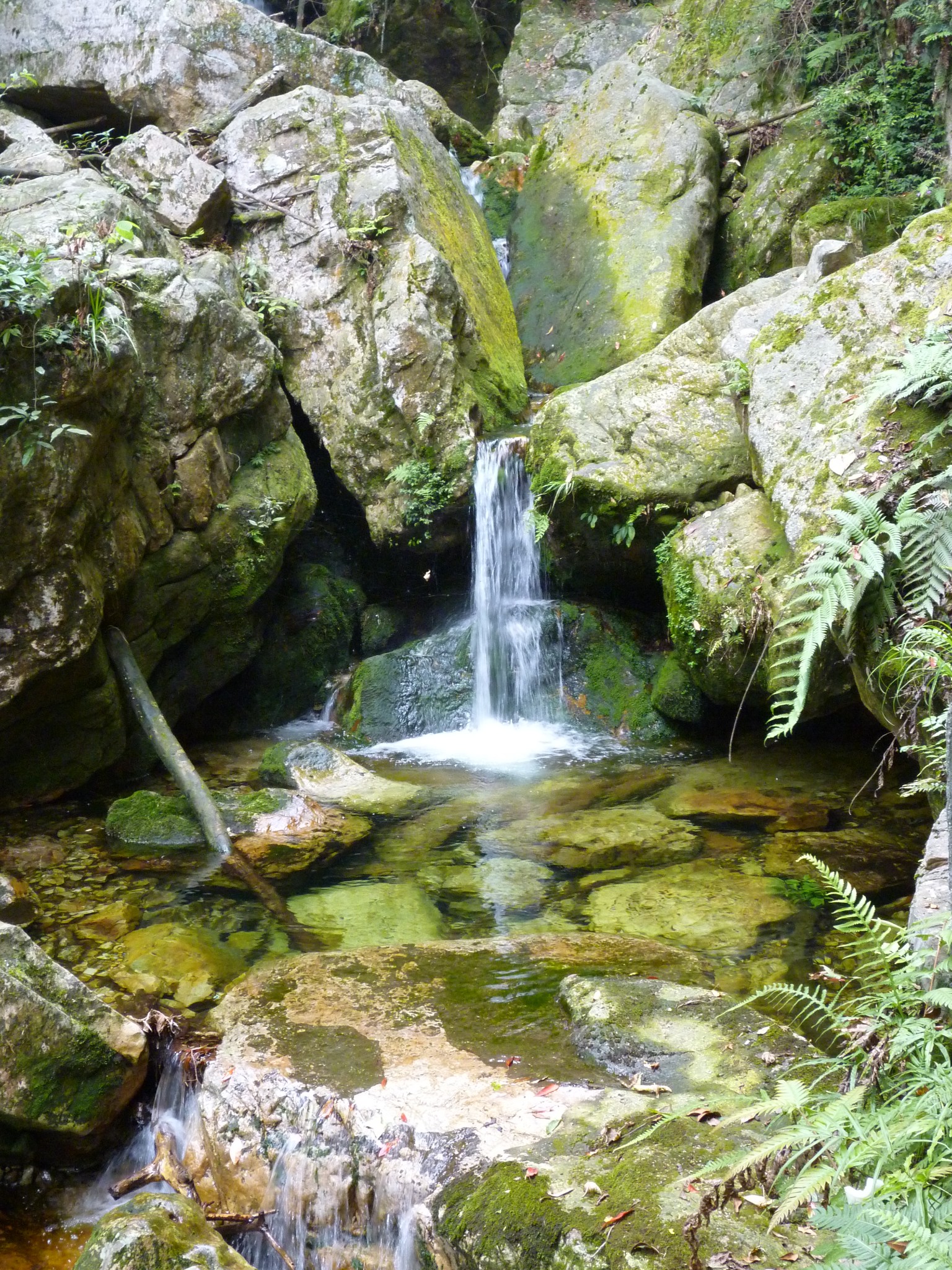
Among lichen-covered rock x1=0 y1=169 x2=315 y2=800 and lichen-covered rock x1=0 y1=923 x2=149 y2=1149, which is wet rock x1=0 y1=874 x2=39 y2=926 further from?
lichen-covered rock x1=0 y1=923 x2=149 y2=1149

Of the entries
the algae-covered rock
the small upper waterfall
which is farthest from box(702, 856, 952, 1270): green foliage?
the small upper waterfall

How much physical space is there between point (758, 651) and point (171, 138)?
25.5 feet

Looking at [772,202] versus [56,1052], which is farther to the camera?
[772,202]

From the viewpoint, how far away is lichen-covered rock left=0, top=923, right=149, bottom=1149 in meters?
3.29

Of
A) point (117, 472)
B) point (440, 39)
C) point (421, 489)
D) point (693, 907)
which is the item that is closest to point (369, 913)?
point (693, 907)

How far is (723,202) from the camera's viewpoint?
36.3 ft

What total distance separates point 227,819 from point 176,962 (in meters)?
1.93

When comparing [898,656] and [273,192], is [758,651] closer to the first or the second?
[898,656]

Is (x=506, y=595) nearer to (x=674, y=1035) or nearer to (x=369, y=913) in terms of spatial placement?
(x=369, y=913)

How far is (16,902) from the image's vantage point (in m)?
4.97

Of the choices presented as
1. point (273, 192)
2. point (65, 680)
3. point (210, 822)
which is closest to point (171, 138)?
point (273, 192)

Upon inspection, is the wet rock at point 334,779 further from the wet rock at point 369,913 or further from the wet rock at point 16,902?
the wet rock at point 16,902

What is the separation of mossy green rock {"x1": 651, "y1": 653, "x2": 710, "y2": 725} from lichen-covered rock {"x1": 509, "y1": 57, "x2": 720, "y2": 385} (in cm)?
383

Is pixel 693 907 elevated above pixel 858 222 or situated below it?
below
